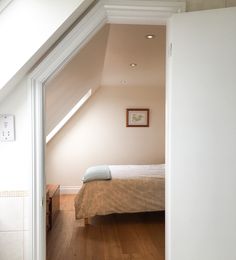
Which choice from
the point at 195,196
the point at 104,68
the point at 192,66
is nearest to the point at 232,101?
the point at 192,66

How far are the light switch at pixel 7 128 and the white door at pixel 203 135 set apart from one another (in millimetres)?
839

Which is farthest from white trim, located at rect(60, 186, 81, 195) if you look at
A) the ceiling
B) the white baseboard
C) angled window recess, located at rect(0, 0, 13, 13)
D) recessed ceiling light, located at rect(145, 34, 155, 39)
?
angled window recess, located at rect(0, 0, 13, 13)

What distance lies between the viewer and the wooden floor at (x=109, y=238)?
280 cm

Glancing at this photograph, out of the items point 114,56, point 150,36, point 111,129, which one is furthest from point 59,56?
point 111,129

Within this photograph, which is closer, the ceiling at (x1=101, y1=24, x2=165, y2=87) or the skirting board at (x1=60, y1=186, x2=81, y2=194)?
the ceiling at (x1=101, y1=24, x2=165, y2=87)

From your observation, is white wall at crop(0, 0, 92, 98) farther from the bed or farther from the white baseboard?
the white baseboard

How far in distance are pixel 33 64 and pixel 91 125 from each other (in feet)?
14.1

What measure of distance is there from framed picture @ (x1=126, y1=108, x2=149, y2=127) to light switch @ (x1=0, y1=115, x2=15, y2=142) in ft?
14.3

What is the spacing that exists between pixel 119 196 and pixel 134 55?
6.23ft

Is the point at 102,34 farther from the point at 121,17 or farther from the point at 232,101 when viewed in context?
the point at 232,101

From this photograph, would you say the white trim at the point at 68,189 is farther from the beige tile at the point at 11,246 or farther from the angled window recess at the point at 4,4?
the angled window recess at the point at 4,4

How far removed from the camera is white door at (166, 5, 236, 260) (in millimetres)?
1322

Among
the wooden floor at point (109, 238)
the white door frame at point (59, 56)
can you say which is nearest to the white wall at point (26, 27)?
the white door frame at point (59, 56)

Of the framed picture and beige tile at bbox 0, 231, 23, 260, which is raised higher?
the framed picture
